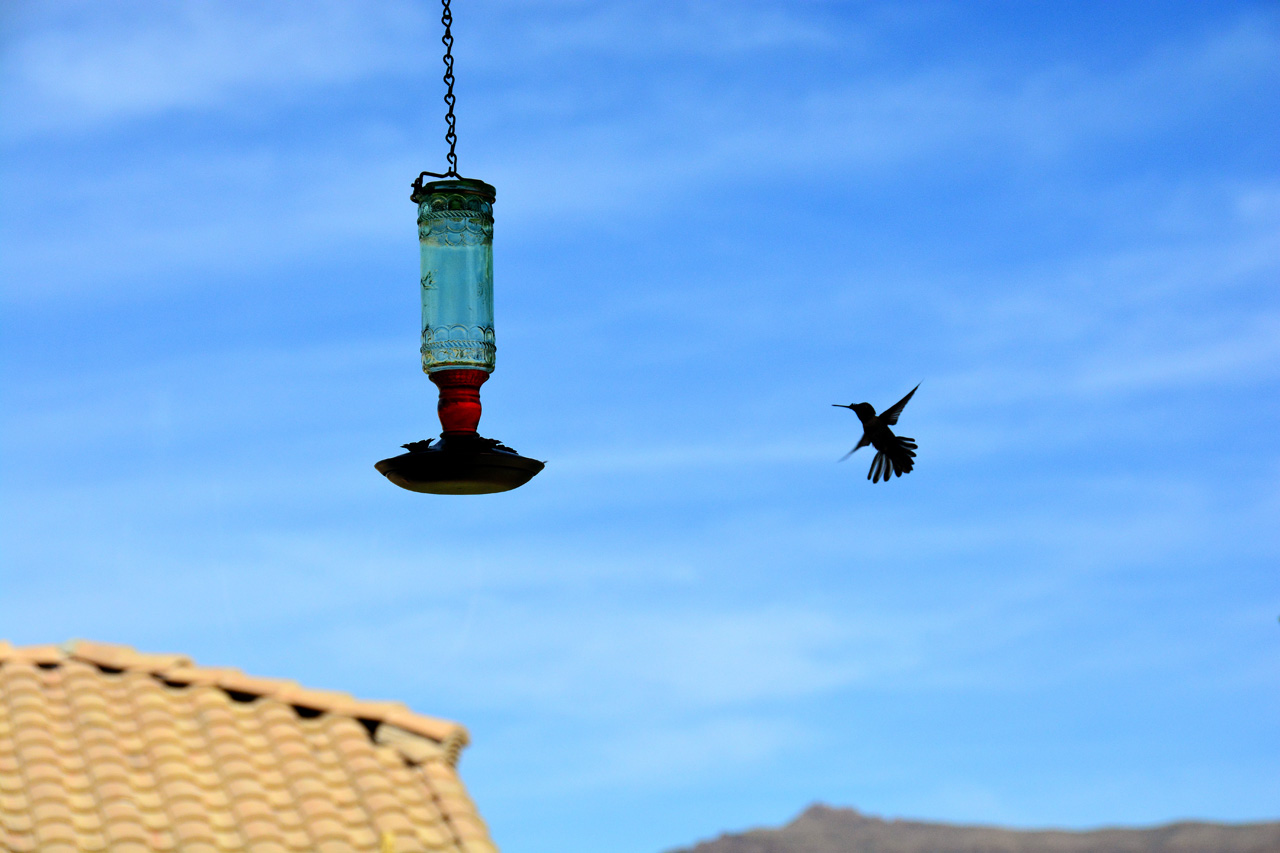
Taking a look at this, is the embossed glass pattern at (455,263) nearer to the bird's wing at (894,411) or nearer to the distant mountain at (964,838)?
the bird's wing at (894,411)

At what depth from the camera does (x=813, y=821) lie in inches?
2021

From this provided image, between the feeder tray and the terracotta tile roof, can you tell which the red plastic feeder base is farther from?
the terracotta tile roof

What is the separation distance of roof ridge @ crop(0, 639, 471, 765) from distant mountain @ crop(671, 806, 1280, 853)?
3892 centimetres

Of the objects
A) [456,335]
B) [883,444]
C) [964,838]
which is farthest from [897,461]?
[964,838]

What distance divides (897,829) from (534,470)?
43947 millimetres

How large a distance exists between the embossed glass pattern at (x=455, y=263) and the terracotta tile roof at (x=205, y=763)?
8.43 ft

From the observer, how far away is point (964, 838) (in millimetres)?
46406

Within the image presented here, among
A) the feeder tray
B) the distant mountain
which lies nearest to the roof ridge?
the feeder tray

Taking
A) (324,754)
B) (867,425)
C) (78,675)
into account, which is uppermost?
(867,425)

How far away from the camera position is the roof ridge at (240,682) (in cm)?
984

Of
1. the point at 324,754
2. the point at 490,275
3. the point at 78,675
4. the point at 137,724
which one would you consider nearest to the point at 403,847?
the point at 324,754

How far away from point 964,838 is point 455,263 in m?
41.1

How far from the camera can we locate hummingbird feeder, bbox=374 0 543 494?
26.6 feet

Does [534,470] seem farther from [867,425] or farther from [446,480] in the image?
[867,425]
